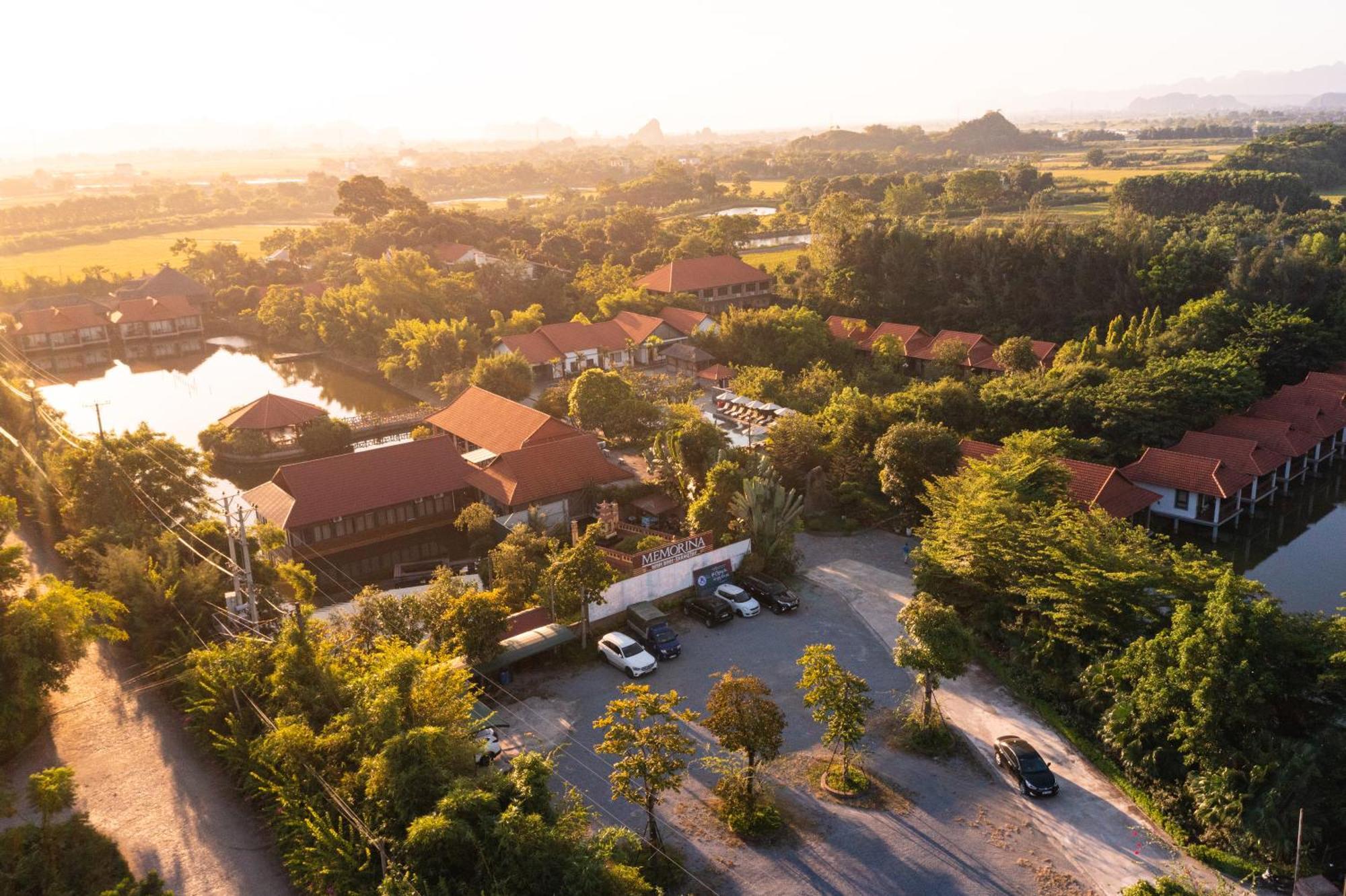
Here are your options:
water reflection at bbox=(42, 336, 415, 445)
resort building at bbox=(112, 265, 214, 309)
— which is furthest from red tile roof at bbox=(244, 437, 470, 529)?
resort building at bbox=(112, 265, 214, 309)

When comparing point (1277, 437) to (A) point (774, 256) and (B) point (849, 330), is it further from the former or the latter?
(A) point (774, 256)

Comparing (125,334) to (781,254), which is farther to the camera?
(781,254)

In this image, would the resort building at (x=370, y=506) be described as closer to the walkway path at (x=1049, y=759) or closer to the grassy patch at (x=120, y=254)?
the walkway path at (x=1049, y=759)

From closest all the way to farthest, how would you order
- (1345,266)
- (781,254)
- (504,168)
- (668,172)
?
1. (1345,266)
2. (781,254)
3. (668,172)
4. (504,168)

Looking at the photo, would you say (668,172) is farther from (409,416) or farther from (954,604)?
(954,604)

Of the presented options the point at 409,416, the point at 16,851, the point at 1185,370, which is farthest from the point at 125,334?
the point at 1185,370

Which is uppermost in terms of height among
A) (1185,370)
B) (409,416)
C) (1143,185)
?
(1143,185)

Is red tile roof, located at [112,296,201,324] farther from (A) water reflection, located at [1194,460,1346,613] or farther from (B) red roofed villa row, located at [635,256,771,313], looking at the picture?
(A) water reflection, located at [1194,460,1346,613]
